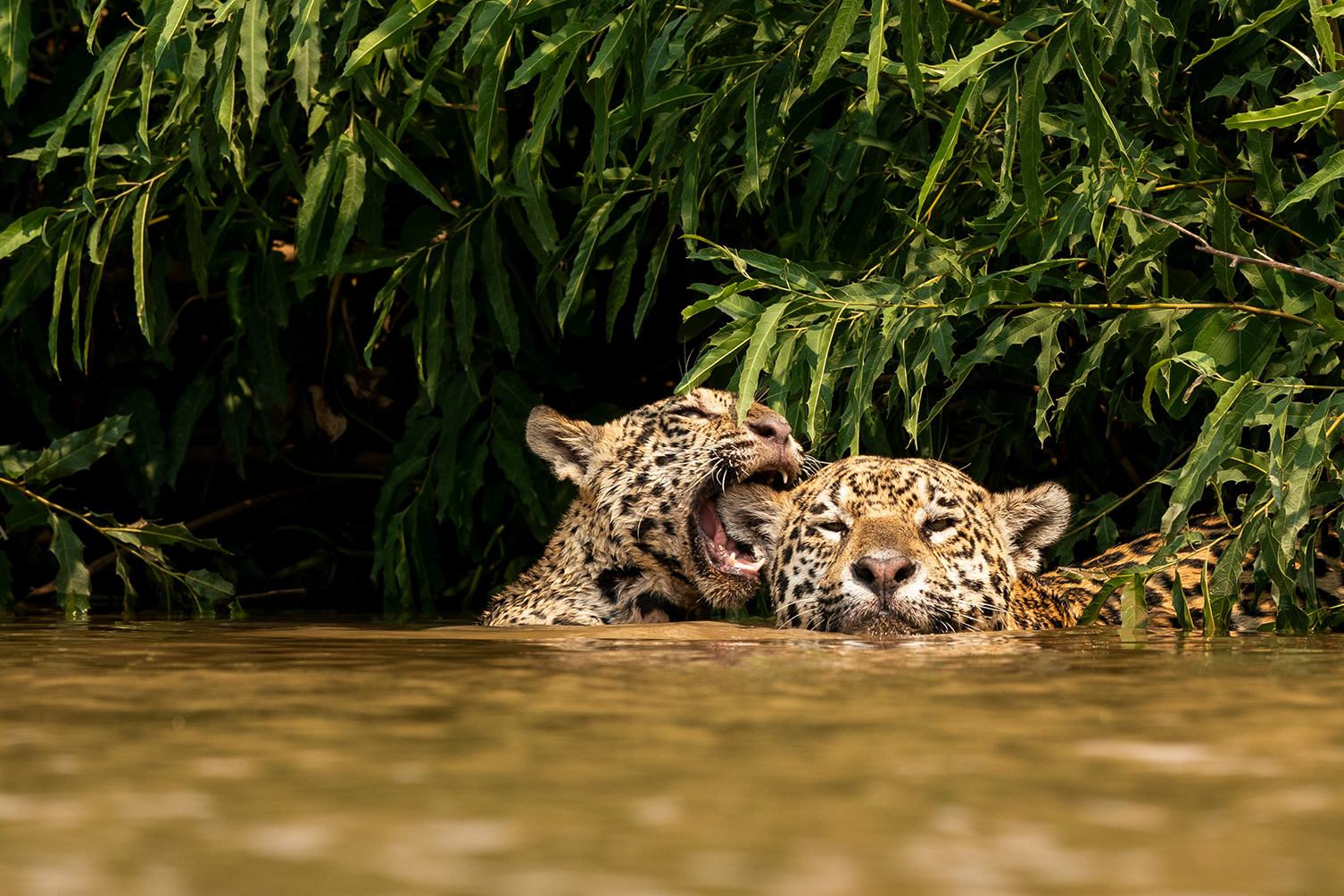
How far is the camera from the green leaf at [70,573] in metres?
5.00

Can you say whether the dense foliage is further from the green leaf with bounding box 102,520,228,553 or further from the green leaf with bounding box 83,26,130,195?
the green leaf with bounding box 102,520,228,553

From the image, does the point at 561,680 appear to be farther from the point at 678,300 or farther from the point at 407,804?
the point at 678,300

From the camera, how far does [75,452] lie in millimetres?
5066

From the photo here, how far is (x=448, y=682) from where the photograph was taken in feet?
7.68

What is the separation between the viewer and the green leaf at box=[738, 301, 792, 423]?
11.3 ft

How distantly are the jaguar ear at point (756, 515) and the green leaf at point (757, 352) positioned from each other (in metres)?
0.84

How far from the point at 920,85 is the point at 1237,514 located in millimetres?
2024

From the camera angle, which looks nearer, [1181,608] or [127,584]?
[1181,608]

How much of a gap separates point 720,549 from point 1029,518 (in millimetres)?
957

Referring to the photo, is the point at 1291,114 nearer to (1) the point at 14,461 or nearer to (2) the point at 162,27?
(2) the point at 162,27

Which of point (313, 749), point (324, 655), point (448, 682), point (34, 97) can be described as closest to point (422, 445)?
point (34, 97)

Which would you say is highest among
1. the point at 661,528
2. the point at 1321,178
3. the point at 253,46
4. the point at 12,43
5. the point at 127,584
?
the point at 12,43

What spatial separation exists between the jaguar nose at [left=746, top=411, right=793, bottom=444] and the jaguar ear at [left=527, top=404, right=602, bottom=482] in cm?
56

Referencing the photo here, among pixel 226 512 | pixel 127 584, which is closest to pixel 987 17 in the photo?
pixel 127 584
